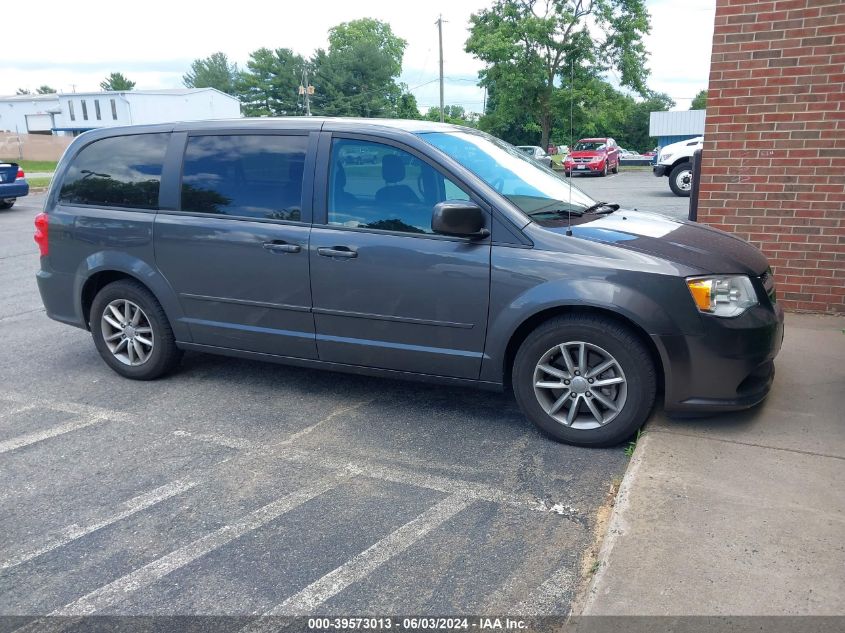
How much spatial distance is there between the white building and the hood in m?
69.0

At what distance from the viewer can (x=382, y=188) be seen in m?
4.46

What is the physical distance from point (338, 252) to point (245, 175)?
0.93 m

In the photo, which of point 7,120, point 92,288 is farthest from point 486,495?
point 7,120

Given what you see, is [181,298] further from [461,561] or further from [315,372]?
[461,561]

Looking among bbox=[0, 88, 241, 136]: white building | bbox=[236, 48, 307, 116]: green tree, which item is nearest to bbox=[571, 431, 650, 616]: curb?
bbox=[0, 88, 241, 136]: white building

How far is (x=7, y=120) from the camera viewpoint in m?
79.8

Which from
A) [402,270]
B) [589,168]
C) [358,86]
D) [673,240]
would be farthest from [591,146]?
[358,86]

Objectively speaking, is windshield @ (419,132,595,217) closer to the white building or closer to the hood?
the hood

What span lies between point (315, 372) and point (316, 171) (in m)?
1.66

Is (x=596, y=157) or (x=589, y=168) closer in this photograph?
(x=589, y=168)

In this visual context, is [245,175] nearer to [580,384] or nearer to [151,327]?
[151,327]

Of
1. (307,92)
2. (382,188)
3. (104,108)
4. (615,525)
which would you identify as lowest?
(615,525)

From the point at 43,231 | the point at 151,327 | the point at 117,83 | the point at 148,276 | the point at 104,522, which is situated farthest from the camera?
the point at 117,83

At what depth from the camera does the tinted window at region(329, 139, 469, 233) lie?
4.34 m
